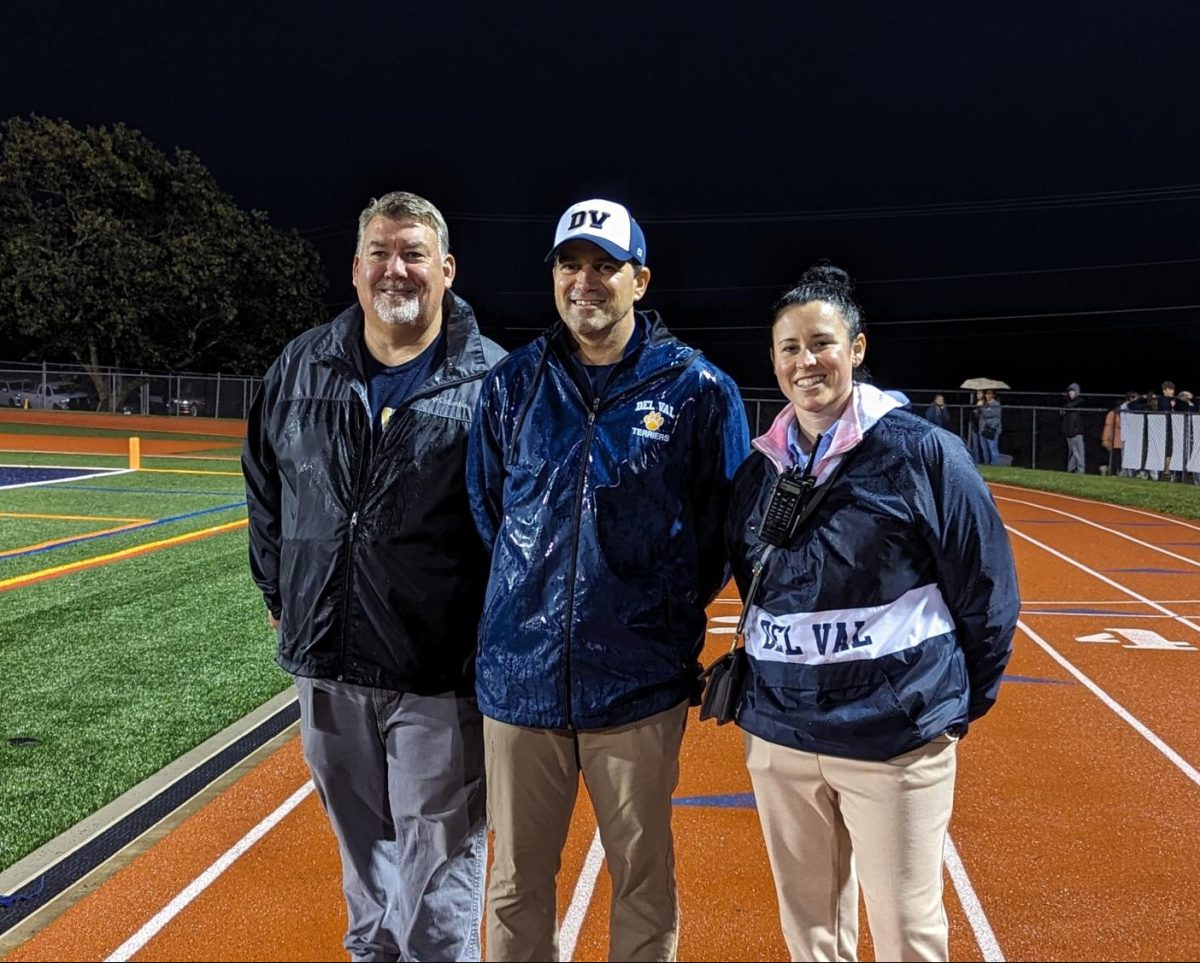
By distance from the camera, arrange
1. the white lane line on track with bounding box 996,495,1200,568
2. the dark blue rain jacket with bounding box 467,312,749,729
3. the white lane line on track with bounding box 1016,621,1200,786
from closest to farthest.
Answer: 1. the dark blue rain jacket with bounding box 467,312,749,729
2. the white lane line on track with bounding box 1016,621,1200,786
3. the white lane line on track with bounding box 996,495,1200,568

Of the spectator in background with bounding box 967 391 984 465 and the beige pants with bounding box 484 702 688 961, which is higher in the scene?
the spectator in background with bounding box 967 391 984 465

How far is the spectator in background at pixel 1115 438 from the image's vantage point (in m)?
22.0

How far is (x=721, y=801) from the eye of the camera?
4.85 meters

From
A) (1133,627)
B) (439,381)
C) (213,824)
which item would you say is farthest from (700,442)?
(1133,627)

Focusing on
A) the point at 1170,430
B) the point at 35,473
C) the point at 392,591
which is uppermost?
the point at 1170,430

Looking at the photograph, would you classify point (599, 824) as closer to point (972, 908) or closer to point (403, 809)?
point (403, 809)

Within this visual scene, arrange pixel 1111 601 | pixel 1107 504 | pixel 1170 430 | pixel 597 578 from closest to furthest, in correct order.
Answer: pixel 597 578 < pixel 1111 601 < pixel 1107 504 < pixel 1170 430

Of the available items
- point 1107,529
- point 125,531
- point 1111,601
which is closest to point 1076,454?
point 1107,529

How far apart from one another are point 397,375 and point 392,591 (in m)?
0.66

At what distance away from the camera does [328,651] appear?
9.84ft

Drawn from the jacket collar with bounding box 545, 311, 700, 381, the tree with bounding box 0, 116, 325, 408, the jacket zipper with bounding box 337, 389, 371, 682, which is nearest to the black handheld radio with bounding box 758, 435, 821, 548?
the jacket collar with bounding box 545, 311, 700, 381

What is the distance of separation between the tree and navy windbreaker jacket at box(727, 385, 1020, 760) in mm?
43676

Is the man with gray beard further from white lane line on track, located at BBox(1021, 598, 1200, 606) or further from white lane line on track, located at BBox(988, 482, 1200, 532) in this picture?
white lane line on track, located at BBox(988, 482, 1200, 532)

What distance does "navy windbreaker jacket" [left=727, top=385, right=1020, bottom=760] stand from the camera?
248 centimetres
